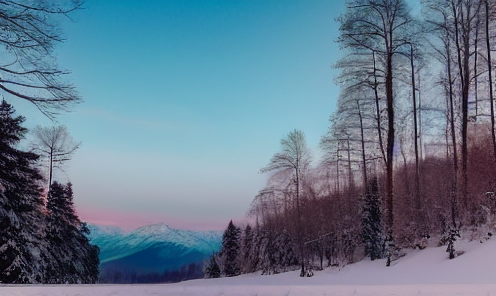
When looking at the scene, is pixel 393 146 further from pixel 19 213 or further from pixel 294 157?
pixel 19 213

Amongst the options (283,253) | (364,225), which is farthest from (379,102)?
(283,253)

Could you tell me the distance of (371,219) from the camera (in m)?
21.9

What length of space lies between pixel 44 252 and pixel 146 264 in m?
106

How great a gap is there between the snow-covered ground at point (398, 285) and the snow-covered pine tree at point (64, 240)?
52.0 feet

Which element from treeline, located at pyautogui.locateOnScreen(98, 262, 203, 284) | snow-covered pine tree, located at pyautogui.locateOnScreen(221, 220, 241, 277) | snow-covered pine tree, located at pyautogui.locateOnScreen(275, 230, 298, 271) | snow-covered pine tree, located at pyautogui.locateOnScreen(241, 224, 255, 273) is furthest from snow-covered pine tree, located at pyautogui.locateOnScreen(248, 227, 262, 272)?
treeline, located at pyautogui.locateOnScreen(98, 262, 203, 284)

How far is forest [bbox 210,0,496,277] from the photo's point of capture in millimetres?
13211

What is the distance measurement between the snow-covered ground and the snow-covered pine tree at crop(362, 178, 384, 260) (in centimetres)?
659

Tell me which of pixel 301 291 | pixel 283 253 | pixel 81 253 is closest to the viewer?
pixel 301 291

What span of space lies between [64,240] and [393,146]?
22852mm

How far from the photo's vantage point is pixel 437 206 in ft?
41.1

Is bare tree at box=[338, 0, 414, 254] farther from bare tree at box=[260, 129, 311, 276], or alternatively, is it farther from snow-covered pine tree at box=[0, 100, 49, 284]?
snow-covered pine tree at box=[0, 100, 49, 284]

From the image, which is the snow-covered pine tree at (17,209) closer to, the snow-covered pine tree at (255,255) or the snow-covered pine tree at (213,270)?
the snow-covered pine tree at (255,255)

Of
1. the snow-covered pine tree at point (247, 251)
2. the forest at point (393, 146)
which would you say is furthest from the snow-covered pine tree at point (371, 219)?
the snow-covered pine tree at point (247, 251)

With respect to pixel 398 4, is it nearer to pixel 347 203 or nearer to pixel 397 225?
pixel 397 225
